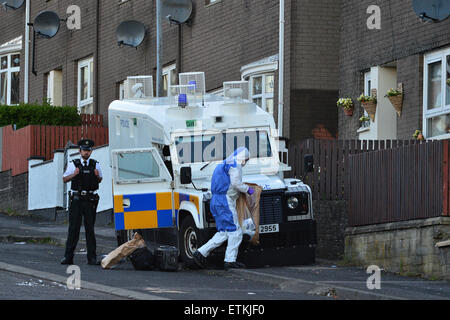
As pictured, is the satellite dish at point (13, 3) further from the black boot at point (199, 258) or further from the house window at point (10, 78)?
the black boot at point (199, 258)

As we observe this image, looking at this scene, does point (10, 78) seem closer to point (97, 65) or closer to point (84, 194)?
point (97, 65)

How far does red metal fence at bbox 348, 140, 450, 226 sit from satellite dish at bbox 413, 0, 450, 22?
3.64 metres

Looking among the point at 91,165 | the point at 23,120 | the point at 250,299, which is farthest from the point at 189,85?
the point at 23,120

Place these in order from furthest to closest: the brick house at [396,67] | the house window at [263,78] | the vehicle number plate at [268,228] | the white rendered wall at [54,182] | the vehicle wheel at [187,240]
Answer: the white rendered wall at [54,182]
the house window at [263,78]
the brick house at [396,67]
the vehicle wheel at [187,240]
the vehicle number plate at [268,228]

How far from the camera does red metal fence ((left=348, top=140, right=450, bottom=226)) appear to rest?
17375 millimetres

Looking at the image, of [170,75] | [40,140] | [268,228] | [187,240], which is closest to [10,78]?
[40,140]

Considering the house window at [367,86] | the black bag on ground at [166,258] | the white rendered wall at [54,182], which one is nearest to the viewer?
the black bag on ground at [166,258]

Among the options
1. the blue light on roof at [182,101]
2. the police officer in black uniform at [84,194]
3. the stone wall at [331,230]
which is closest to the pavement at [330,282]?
the stone wall at [331,230]

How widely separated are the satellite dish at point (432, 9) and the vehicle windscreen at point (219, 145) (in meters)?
4.57

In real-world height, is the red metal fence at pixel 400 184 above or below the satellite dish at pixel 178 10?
below

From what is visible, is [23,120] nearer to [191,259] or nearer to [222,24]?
[222,24]

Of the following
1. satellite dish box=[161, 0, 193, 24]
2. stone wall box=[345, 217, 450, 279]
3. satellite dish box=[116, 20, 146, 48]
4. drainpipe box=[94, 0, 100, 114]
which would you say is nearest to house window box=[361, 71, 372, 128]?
stone wall box=[345, 217, 450, 279]

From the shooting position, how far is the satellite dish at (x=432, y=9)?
22219 mm

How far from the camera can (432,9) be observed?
22422 millimetres
